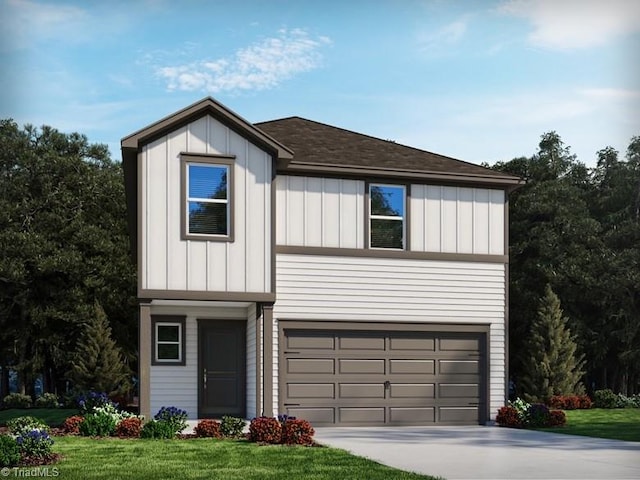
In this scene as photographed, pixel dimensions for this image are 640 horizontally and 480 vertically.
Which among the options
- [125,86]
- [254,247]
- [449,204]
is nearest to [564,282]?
[449,204]

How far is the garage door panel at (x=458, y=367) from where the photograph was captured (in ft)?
64.2

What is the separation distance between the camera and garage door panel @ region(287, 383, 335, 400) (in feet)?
60.5

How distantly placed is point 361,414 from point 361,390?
1.76 feet

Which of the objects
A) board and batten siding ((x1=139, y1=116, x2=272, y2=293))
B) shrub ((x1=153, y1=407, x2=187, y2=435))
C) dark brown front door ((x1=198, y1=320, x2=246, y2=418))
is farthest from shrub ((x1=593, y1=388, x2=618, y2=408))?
shrub ((x1=153, y1=407, x2=187, y2=435))

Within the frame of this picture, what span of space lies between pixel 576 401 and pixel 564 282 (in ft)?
26.0

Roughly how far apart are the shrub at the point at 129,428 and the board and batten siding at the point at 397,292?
4.34m

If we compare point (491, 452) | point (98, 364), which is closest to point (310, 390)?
point (491, 452)

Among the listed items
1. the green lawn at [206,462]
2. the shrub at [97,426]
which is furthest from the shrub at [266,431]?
the shrub at [97,426]

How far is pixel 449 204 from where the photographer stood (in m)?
19.8

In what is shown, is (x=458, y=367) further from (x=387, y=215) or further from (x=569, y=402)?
(x=569, y=402)

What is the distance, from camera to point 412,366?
19328 mm

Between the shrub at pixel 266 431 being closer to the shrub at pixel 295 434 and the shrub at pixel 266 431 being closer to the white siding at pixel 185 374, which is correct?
the shrub at pixel 295 434

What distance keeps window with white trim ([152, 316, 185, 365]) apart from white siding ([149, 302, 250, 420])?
4.6 inches

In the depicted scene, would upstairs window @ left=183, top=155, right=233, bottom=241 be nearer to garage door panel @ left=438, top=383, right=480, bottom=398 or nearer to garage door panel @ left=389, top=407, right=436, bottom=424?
garage door panel @ left=389, top=407, right=436, bottom=424
